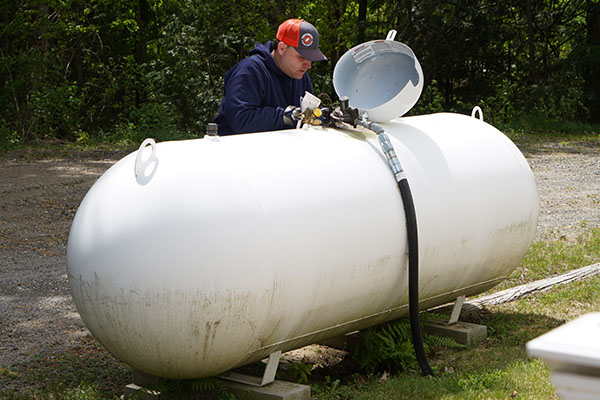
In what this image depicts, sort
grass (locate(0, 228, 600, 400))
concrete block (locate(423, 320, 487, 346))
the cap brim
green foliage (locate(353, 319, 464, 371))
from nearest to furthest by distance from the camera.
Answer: grass (locate(0, 228, 600, 400)) < green foliage (locate(353, 319, 464, 371)) < the cap brim < concrete block (locate(423, 320, 487, 346))

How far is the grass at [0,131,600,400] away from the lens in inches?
178

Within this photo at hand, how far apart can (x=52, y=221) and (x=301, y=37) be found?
17.9ft

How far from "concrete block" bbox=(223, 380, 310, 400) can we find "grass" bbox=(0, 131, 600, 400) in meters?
0.32

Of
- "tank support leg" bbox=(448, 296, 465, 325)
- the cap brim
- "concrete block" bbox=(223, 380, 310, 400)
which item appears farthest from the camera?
"tank support leg" bbox=(448, 296, 465, 325)

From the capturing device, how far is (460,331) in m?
5.49

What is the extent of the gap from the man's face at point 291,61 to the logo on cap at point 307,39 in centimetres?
10

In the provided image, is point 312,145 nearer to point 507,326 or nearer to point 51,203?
point 507,326

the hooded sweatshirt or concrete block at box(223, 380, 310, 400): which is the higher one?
the hooded sweatshirt

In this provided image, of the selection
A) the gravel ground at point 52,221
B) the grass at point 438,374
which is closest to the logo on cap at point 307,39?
the grass at point 438,374

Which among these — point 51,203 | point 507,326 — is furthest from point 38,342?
point 51,203

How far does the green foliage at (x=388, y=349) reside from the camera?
507cm

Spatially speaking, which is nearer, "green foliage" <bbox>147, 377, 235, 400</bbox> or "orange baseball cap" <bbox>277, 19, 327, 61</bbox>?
"green foliage" <bbox>147, 377, 235, 400</bbox>

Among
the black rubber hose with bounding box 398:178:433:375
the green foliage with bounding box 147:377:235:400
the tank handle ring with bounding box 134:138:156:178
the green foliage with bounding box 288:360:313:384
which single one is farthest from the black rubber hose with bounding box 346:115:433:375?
the tank handle ring with bounding box 134:138:156:178

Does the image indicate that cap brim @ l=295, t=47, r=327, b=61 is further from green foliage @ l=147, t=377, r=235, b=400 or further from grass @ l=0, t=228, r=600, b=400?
green foliage @ l=147, t=377, r=235, b=400
